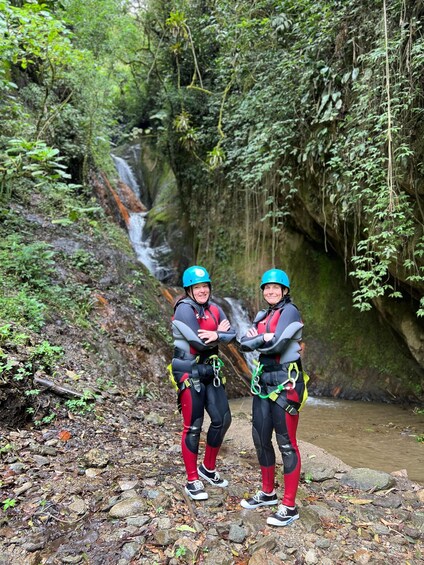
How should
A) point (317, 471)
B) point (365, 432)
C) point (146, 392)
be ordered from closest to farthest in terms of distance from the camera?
1. point (317, 471)
2. point (146, 392)
3. point (365, 432)

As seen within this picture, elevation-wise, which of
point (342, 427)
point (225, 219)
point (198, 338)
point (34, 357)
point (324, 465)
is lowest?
point (342, 427)

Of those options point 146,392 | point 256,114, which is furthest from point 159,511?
point 256,114

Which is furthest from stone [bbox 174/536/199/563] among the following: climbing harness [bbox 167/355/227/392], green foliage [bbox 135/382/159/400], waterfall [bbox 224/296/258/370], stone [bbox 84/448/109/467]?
waterfall [bbox 224/296/258/370]

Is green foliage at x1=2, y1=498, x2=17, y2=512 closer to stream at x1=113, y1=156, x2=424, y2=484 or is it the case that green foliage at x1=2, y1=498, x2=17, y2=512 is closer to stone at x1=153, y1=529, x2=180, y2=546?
stone at x1=153, y1=529, x2=180, y2=546

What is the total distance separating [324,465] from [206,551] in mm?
1915

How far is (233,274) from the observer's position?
11.6 meters

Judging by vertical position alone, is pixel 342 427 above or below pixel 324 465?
below

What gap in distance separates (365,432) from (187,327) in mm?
4752

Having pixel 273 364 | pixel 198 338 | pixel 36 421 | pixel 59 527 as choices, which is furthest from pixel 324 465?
pixel 36 421

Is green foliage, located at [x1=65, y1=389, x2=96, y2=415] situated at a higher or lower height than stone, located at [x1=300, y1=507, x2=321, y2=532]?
higher

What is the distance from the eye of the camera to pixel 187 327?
9.87 ft

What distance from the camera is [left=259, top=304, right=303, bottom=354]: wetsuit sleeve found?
108 inches

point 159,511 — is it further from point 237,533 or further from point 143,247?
point 143,247

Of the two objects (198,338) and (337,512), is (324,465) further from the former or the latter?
(198,338)
